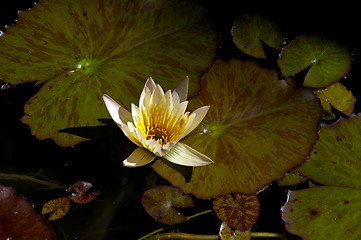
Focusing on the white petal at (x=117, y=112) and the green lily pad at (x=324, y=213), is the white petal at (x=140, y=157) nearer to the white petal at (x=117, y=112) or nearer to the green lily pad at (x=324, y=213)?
the white petal at (x=117, y=112)

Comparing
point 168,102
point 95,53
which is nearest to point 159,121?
point 168,102

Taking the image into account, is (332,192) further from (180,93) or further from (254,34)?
(254,34)

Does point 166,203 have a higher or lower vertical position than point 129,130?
lower

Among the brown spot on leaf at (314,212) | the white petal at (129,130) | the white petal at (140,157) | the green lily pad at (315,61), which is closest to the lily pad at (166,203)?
the white petal at (140,157)

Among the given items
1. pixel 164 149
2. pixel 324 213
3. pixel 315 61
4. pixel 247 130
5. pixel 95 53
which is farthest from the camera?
pixel 315 61

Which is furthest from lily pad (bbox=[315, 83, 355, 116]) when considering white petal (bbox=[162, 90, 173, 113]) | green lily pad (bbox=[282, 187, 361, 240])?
white petal (bbox=[162, 90, 173, 113])

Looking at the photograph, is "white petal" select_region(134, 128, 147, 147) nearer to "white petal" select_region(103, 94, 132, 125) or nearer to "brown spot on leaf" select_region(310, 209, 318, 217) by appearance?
"white petal" select_region(103, 94, 132, 125)

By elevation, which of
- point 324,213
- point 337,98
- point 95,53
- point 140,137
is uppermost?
point 95,53

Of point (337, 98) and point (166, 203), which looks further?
point (337, 98)
